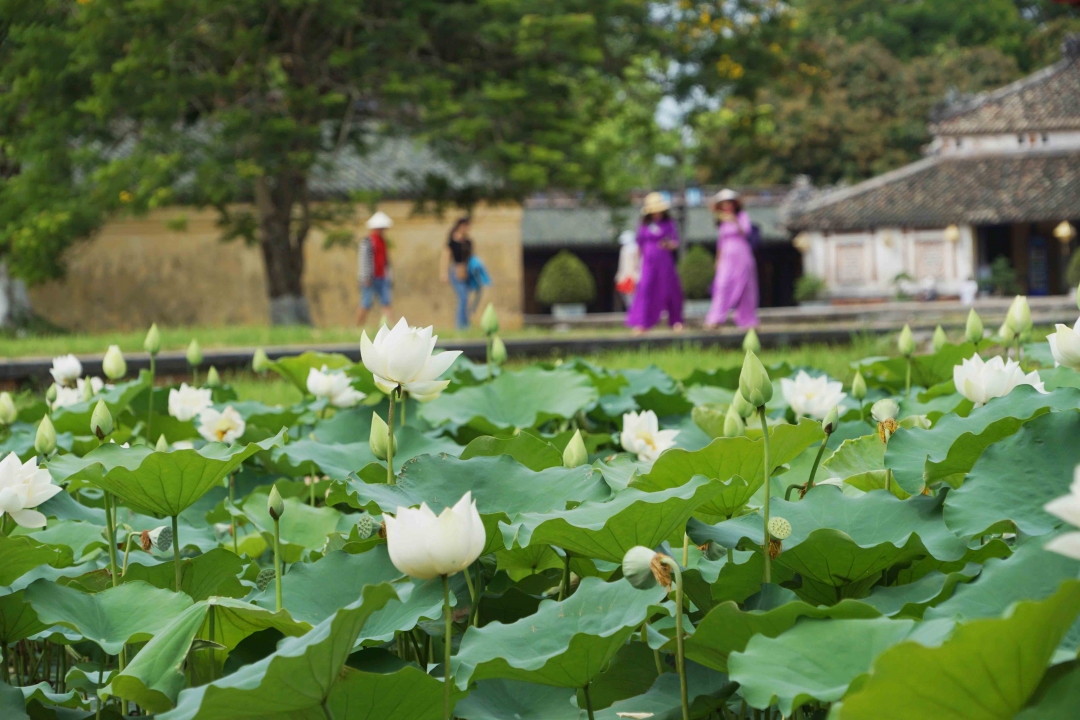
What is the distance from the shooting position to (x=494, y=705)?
114cm

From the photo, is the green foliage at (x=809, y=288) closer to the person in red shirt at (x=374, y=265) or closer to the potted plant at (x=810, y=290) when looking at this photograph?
the potted plant at (x=810, y=290)

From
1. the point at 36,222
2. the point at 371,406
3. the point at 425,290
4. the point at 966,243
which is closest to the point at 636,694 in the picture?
the point at 371,406

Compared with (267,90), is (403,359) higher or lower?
lower

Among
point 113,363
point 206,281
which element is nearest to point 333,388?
point 113,363

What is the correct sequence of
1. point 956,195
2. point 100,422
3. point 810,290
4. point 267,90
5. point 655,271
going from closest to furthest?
point 100,422
point 655,271
point 267,90
point 810,290
point 956,195

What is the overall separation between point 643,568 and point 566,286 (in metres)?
22.9

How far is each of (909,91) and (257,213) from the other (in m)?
20.6

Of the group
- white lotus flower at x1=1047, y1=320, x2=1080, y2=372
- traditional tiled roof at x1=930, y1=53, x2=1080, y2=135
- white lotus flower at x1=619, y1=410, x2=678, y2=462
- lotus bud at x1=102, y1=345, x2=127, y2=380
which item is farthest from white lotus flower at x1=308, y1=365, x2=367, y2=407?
traditional tiled roof at x1=930, y1=53, x2=1080, y2=135

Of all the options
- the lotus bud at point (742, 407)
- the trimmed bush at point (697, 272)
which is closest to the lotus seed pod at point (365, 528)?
the lotus bud at point (742, 407)

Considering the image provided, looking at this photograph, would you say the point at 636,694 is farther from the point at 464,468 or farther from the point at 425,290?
the point at 425,290

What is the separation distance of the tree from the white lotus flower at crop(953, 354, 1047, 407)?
32.7 ft

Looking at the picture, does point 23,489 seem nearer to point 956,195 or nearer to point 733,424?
point 733,424

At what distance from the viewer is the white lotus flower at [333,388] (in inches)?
96.9

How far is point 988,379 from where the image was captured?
5.48 feet
